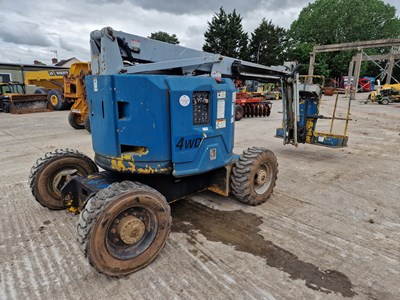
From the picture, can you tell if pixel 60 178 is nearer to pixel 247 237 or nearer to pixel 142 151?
pixel 142 151

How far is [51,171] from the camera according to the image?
3.60m

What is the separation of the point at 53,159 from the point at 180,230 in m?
1.89

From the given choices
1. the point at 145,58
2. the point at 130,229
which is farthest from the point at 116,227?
the point at 145,58

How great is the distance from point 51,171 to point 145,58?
190cm

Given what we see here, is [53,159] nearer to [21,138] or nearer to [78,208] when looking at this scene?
[78,208]

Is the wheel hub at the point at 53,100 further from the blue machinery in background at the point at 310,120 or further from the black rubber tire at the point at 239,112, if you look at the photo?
the blue machinery in background at the point at 310,120

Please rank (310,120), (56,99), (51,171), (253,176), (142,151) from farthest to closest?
(56,99) → (310,120) → (253,176) → (51,171) → (142,151)

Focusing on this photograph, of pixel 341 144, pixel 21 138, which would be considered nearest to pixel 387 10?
pixel 341 144

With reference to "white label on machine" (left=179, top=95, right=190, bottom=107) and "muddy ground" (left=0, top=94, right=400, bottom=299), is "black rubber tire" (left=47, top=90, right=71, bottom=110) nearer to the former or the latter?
"muddy ground" (left=0, top=94, right=400, bottom=299)

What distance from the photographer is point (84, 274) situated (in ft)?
8.46

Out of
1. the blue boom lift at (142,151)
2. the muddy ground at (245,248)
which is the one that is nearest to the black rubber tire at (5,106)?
the muddy ground at (245,248)

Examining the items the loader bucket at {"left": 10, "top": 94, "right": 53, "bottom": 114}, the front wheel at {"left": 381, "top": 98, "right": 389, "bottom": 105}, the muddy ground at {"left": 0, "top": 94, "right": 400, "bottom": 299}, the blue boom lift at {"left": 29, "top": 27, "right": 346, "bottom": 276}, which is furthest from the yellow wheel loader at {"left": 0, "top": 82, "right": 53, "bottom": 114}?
the front wheel at {"left": 381, "top": 98, "right": 389, "bottom": 105}

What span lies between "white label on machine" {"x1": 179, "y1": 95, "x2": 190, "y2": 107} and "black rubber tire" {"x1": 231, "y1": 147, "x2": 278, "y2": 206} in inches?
51.7

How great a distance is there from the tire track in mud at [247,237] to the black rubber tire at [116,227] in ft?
2.35
